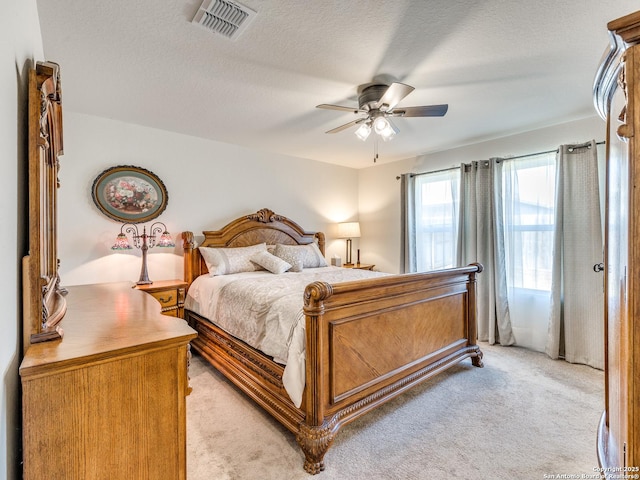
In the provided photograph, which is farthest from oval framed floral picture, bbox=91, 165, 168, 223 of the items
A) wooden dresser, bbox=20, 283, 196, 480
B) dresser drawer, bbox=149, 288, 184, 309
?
wooden dresser, bbox=20, 283, 196, 480

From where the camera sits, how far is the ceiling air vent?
154 centimetres

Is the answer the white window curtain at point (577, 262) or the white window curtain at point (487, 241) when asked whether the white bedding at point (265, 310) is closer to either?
the white window curtain at point (487, 241)

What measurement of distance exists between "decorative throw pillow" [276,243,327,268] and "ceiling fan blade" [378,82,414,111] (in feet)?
6.89

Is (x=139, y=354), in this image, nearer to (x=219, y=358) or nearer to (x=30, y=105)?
(x=30, y=105)

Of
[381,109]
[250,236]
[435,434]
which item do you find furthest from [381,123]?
[250,236]

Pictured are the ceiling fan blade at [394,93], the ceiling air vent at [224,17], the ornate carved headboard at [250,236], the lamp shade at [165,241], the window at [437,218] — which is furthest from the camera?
the window at [437,218]

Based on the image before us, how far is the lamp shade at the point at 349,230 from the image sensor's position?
16.0ft

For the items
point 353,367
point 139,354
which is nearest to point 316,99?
point 353,367

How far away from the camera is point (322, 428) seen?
1.72 metres

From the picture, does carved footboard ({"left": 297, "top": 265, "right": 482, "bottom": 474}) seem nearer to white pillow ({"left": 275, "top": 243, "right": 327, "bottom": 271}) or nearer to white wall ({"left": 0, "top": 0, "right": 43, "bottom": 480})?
white wall ({"left": 0, "top": 0, "right": 43, "bottom": 480})

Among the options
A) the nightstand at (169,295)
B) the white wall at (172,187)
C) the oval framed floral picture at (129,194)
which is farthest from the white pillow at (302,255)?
the oval framed floral picture at (129,194)

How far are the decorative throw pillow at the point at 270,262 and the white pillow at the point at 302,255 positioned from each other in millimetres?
176

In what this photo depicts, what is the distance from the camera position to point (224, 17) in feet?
5.32

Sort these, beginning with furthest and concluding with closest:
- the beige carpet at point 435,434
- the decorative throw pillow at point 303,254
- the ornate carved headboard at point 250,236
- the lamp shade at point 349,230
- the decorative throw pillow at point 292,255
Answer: the lamp shade at point 349,230 < the decorative throw pillow at point 303,254 < the decorative throw pillow at point 292,255 < the ornate carved headboard at point 250,236 < the beige carpet at point 435,434
